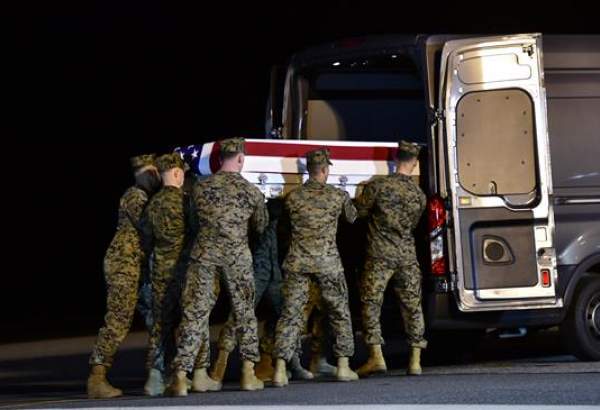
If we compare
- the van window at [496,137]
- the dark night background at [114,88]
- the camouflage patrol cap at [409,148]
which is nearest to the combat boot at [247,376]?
the camouflage patrol cap at [409,148]

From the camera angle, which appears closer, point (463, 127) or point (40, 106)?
point (463, 127)

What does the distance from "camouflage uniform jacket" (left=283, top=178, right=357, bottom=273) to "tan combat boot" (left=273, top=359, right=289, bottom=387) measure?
0.67 meters

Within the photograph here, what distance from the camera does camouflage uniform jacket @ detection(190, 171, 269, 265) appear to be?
11570 millimetres

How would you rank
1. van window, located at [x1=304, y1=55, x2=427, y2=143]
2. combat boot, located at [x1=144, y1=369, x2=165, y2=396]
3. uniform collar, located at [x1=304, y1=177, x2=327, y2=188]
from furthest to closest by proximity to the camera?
van window, located at [x1=304, y1=55, x2=427, y2=143], uniform collar, located at [x1=304, y1=177, x2=327, y2=188], combat boot, located at [x1=144, y1=369, x2=165, y2=396]

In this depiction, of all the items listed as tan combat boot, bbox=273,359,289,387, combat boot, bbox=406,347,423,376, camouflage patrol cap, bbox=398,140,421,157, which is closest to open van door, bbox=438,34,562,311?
camouflage patrol cap, bbox=398,140,421,157

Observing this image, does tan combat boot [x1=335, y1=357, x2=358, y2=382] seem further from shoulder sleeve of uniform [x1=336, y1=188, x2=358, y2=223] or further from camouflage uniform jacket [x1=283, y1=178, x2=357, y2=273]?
shoulder sleeve of uniform [x1=336, y1=188, x2=358, y2=223]

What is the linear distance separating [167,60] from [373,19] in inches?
172

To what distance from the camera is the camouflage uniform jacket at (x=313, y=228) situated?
12.0 meters

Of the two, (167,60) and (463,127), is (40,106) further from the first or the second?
(463,127)

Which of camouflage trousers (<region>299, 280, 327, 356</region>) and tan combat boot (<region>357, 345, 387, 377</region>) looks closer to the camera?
tan combat boot (<region>357, 345, 387, 377</region>)

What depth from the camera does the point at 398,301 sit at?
12477mm

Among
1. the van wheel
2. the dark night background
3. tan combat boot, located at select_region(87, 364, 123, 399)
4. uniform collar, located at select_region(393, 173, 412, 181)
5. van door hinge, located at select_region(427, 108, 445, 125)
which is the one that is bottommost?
tan combat boot, located at select_region(87, 364, 123, 399)

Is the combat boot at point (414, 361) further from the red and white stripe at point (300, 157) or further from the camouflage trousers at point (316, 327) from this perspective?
the red and white stripe at point (300, 157)

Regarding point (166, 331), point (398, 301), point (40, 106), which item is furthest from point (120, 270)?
point (40, 106)
